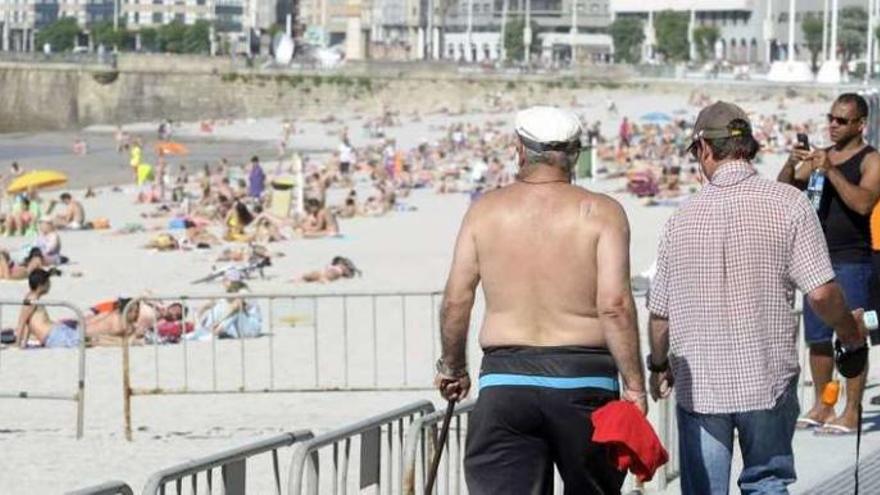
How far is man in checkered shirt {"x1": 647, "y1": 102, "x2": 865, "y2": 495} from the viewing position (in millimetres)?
5551

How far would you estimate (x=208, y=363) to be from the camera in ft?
45.3

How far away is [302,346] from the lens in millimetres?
14602

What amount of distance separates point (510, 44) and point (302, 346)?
10540cm

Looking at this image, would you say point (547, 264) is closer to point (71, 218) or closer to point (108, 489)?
point (108, 489)

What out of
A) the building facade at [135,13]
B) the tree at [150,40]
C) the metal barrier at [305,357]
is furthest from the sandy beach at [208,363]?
the building facade at [135,13]

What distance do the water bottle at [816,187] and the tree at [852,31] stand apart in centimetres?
9228

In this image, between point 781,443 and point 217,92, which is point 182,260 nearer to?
point 781,443

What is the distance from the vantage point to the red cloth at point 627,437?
493cm

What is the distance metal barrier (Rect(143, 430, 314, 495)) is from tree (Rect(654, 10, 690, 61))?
328 ft

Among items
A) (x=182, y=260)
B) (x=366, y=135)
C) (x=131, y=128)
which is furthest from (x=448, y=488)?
(x=131, y=128)

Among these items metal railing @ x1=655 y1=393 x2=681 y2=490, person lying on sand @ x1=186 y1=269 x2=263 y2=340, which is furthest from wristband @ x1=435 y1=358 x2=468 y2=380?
person lying on sand @ x1=186 y1=269 x2=263 y2=340

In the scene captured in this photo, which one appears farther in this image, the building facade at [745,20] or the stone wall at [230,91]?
the building facade at [745,20]

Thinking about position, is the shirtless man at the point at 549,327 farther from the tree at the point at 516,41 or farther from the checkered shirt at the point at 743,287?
the tree at the point at 516,41

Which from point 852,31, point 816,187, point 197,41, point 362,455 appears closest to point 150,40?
point 197,41
